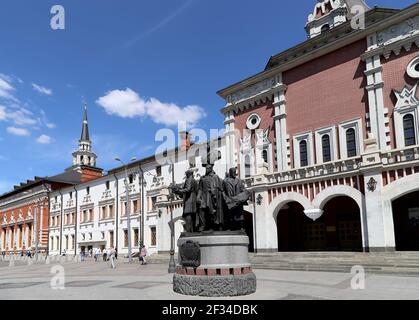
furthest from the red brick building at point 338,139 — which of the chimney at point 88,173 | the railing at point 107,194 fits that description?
the chimney at point 88,173

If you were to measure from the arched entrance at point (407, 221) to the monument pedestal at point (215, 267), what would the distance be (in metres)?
15.3

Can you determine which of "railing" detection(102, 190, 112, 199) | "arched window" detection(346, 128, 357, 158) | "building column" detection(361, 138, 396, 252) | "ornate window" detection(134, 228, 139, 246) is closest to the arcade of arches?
"arched window" detection(346, 128, 357, 158)

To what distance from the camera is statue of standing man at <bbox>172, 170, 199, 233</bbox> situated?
11320mm

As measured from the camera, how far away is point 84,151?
94.7m

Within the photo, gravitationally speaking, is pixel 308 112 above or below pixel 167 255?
above

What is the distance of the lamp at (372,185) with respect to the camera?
1991cm

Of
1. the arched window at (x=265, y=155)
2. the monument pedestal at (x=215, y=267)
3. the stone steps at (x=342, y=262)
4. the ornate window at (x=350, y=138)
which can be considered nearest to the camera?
the monument pedestal at (x=215, y=267)

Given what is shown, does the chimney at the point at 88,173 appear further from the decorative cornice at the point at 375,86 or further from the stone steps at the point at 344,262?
the decorative cornice at the point at 375,86

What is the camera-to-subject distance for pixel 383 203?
64.2ft

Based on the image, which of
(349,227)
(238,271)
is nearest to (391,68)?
(349,227)

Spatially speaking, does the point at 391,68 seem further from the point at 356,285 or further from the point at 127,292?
the point at 127,292
